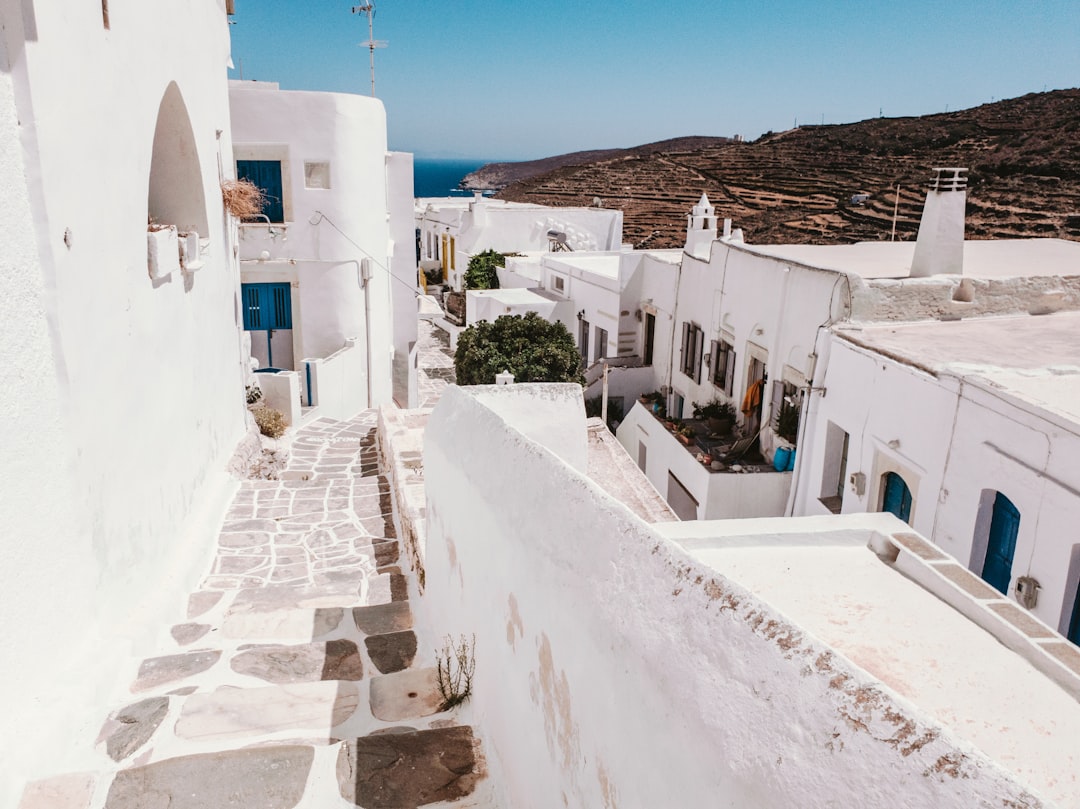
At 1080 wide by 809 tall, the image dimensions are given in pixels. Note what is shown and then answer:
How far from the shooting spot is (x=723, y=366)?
1620 cm

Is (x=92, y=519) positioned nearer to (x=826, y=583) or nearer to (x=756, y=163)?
(x=826, y=583)

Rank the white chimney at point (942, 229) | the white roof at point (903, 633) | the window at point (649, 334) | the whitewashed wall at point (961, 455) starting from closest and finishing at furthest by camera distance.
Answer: the white roof at point (903, 633) < the whitewashed wall at point (961, 455) < the white chimney at point (942, 229) < the window at point (649, 334)

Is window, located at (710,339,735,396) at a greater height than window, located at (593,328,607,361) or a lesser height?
greater

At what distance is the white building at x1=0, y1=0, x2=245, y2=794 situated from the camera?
3.47 m

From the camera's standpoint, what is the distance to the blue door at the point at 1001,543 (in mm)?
7414

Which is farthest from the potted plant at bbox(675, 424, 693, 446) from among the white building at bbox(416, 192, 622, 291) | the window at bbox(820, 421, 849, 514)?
the white building at bbox(416, 192, 622, 291)

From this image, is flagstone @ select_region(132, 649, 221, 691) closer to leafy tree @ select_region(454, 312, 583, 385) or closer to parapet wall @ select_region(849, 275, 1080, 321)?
parapet wall @ select_region(849, 275, 1080, 321)

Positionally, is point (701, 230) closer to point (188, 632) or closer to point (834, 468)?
point (834, 468)

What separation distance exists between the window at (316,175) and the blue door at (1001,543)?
42.6 ft

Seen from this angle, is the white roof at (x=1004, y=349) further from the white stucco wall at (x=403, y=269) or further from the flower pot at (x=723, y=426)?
the white stucco wall at (x=403, y=269)

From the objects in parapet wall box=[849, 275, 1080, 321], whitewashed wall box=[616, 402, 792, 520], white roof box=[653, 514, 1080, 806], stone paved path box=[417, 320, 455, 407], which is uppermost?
parapet wall box=[849, 275, 1080, 321]

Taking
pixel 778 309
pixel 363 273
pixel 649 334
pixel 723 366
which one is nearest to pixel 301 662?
pixel 778 309

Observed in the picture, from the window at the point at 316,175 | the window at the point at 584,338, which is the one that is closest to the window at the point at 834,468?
the window at the point at 316,175

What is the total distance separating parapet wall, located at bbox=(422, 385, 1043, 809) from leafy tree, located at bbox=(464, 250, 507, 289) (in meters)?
29.2
